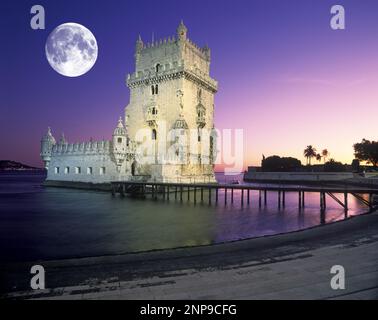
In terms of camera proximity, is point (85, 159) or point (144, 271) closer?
point (144, 271)

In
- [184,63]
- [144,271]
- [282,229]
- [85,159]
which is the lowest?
[282,229]

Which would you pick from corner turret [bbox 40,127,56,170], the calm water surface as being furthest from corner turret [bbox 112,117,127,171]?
corner turret [bbox 40,127,56,170]

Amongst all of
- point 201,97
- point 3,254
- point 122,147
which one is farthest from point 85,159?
point 3,254

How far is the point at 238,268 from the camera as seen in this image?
7.80 m

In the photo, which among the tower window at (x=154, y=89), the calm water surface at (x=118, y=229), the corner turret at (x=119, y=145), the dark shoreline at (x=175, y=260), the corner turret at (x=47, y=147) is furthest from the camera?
the corner turret at (x=47, y=147)

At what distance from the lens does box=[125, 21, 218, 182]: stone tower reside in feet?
155

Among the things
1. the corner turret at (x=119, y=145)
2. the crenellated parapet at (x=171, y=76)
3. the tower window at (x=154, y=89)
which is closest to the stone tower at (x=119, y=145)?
the corner turret at (x=119, y=145)

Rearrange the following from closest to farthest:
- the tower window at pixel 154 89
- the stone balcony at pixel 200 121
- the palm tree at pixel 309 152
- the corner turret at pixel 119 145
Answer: the corner turret at pixel 119 145
the tower window at pixel 154 89
the stone balcony at pixel 200 121
the palm tree at pixel 309 152

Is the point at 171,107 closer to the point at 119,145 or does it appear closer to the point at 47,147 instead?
the point at 119,145

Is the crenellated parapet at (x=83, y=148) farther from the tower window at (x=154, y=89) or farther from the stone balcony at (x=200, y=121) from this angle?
the stone balcony at (x=200, y=121)

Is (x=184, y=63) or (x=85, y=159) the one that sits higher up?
(x=184, y=63)

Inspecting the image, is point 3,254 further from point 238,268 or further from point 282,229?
point 282,229

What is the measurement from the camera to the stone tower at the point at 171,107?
1860 inches
